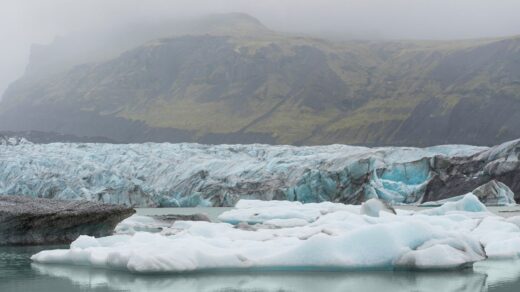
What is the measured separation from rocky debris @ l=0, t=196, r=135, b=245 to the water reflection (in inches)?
176

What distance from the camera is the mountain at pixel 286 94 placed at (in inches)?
4267

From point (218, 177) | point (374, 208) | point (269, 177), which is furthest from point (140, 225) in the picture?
point (218, 177)

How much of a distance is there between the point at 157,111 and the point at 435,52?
55939 mm

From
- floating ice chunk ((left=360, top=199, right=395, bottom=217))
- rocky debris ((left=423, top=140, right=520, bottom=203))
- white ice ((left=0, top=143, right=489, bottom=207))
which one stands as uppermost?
floating ice chunk ((left=360, top=199, right=395, bottom=217))

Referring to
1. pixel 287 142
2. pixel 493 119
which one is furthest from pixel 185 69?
pixel 493 119

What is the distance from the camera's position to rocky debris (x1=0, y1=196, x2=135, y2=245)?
50.5 ft

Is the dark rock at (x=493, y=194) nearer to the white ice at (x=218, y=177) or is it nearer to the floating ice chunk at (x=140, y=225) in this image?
the white ice at (x=218, y=177)

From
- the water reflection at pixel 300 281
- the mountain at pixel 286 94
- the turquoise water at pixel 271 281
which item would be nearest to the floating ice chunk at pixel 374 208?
the turquoise water at pixel 271 281

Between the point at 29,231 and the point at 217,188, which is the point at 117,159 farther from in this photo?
the point at 29,231

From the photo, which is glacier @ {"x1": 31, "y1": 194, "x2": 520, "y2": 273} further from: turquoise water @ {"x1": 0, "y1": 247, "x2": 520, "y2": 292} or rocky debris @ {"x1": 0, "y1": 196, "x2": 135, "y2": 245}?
rocky debris @ {"x1": 0, "y1": 196, "x2": 135, "y2": 245}

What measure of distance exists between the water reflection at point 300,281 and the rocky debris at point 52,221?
446 cm

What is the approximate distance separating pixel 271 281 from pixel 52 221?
733 centimetres

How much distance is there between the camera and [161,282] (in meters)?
10.2

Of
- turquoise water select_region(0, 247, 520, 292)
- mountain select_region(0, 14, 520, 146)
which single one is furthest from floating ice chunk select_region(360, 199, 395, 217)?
mountain select_region(0, 14, 520, 146)
